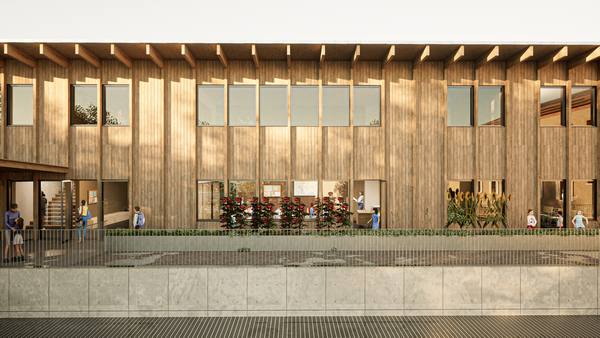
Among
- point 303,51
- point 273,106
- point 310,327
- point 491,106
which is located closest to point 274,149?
point 273,106

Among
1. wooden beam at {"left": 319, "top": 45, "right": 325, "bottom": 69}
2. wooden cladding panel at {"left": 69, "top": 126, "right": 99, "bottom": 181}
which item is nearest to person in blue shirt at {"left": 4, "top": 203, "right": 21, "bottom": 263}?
wooden cladding panel at {"left": 69, "top": 126, "right": 99, "bottom": 181}

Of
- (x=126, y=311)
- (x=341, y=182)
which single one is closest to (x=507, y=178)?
(x=341, y=182)

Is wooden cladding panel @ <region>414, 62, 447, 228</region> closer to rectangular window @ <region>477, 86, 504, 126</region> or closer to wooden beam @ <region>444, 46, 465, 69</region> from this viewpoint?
wooden beam @ <region>444, 46, 465, 69</region>

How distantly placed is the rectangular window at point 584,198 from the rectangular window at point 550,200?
1.70 feet

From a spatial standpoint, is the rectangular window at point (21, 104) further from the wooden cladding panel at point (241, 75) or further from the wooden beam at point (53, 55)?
the wooden cladding panel at point (241, 75)

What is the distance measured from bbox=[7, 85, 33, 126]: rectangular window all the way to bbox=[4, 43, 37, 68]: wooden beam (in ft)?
3.57

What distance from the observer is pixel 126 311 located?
9.15 metres

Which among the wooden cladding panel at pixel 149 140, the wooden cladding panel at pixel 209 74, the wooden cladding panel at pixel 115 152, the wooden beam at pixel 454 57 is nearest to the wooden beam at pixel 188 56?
the wooden cladding panel at pixel 209 74

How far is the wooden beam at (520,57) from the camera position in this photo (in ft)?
45.4

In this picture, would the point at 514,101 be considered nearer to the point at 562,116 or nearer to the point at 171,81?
the point at 562,116

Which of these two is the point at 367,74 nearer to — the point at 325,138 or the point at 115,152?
the point at 325,138

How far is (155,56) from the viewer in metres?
14.1

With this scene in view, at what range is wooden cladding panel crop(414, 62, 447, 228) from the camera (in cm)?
1516

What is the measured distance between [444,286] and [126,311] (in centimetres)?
885
